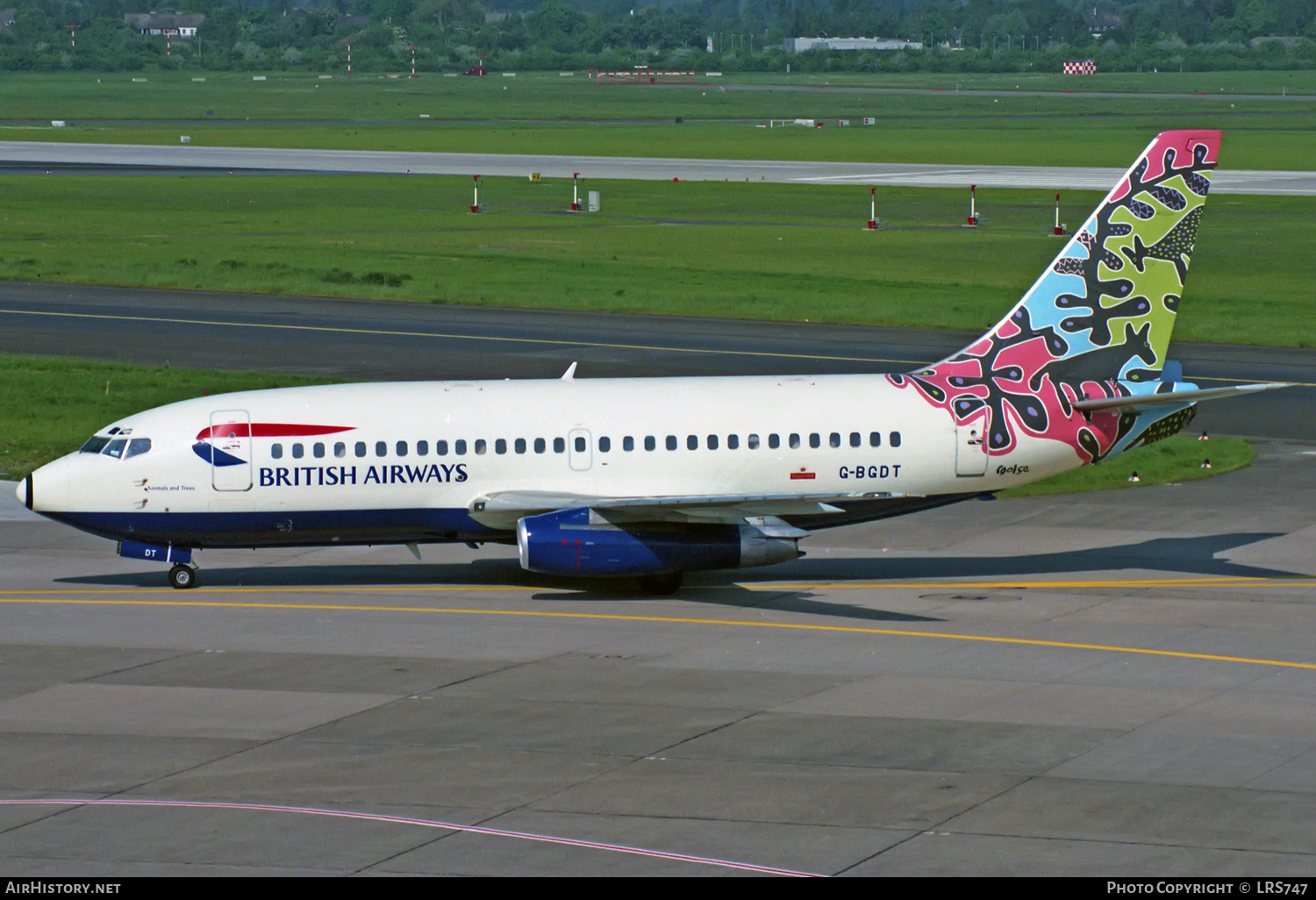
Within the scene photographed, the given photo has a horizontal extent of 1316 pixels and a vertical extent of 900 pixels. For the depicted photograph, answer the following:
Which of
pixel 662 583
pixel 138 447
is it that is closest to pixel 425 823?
pixel 662 583

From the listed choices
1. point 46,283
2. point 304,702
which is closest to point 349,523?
point 304,702

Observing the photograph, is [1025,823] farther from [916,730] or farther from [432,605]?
[432,605]

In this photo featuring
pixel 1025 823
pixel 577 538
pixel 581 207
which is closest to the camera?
pixel 1025 823

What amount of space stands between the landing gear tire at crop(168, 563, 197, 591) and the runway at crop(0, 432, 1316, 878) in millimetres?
395

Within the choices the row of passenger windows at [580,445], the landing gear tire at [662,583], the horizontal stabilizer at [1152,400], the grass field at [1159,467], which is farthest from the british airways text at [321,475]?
the grass field at [1159,467]

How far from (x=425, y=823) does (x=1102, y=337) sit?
21.6 m

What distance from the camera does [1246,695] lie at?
97.7 ft

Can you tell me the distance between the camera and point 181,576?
128 feet

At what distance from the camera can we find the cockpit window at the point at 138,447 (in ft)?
124

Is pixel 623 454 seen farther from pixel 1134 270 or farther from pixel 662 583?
pixel 1134 270

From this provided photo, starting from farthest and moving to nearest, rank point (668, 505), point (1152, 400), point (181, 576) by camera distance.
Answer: point (181, 576)
point (1152, 400)
point (668, 505)

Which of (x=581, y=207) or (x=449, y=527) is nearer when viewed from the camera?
(x=449, y=527)

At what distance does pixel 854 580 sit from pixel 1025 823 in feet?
54.3

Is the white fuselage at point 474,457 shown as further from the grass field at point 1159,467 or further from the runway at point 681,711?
the grass field at point 1159,467
